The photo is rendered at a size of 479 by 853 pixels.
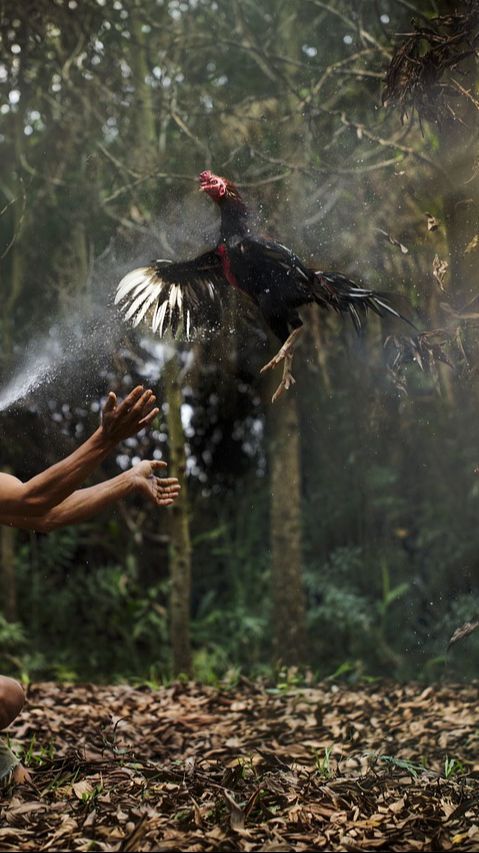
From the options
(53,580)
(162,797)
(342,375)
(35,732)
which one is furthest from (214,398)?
(162,797)

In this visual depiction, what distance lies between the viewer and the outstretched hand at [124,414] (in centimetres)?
320

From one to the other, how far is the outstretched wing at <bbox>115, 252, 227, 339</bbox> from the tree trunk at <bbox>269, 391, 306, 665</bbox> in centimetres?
331

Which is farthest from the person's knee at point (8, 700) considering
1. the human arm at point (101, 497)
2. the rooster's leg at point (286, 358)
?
the rooster's leg at point (286, 358)

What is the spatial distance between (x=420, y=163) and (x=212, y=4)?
13.7ft

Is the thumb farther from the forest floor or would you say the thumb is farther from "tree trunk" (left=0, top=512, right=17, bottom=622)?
"tree trunk" (left=0, top=512, right=17, bottom=622)

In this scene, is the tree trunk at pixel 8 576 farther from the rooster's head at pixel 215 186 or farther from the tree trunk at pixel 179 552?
the rooster's head at pixel 215 186

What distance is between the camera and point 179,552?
6.83m

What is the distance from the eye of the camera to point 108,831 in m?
3.22

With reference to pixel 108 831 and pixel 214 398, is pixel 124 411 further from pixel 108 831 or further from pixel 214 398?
pixel 214 398

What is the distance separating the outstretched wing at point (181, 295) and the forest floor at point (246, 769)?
2098 millimetres

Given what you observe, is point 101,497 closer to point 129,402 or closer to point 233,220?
point 129,402

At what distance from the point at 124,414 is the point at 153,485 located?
677 millimetres

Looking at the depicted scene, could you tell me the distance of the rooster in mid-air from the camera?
414cm

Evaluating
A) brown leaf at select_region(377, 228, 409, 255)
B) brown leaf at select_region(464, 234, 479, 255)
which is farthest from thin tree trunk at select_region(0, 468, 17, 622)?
brown leaf at select_region(464, 234, 479, 255)
